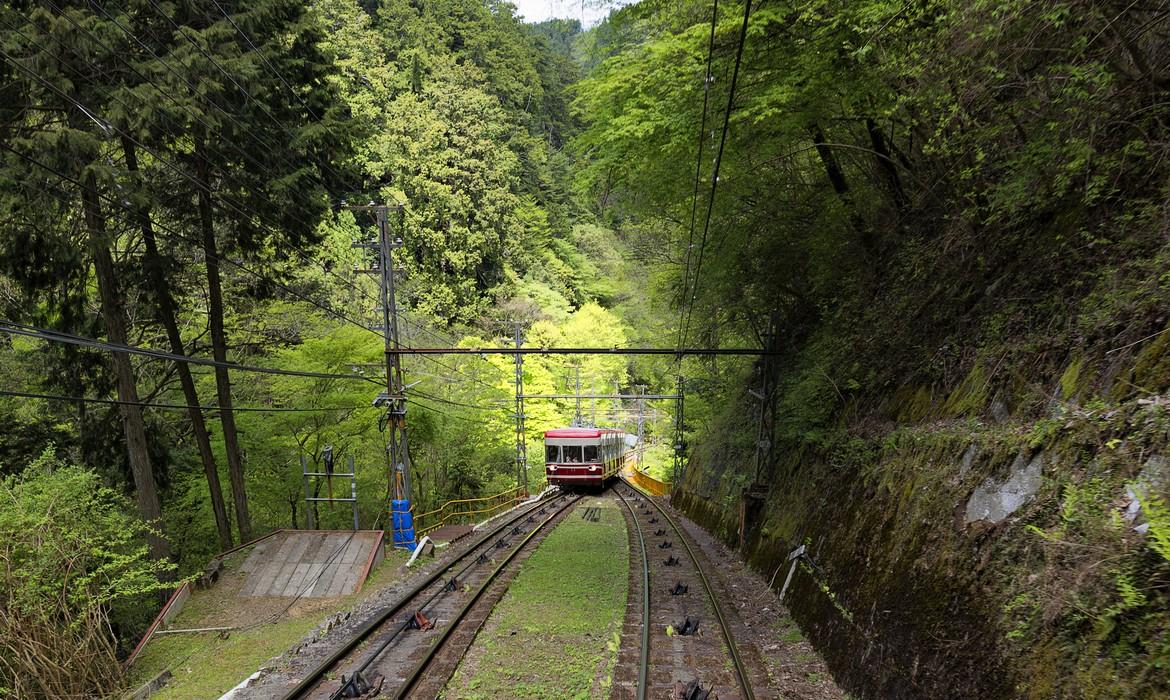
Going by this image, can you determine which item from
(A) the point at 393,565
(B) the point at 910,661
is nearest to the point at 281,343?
(A) the point at 393,565

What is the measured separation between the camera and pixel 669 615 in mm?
9477

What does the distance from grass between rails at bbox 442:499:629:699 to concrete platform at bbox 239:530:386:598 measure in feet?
11.1

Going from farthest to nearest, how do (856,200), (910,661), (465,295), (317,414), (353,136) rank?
(465,295) < (317,414) < (353,136) < (856,200) < (910,661)

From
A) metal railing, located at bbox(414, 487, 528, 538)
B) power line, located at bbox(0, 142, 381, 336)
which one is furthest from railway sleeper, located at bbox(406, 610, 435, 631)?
metal railing, located at bbox(414, 487, 528, 538)

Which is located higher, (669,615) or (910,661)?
(910,661)

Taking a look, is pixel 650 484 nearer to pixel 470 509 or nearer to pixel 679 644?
pixel 470 509

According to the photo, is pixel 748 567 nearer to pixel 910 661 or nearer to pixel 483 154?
pixel 910 661

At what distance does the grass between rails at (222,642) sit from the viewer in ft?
25.1

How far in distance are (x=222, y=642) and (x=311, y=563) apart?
277 cm

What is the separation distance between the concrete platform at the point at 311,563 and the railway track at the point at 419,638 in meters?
1.61

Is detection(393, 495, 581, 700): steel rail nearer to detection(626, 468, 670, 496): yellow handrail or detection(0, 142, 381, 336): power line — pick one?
detection(0, 142, 381, 336): power line

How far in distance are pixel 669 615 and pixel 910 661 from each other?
15.8ft

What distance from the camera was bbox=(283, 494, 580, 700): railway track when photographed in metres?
6.73

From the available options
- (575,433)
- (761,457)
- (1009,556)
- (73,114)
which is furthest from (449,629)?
(575,433)
